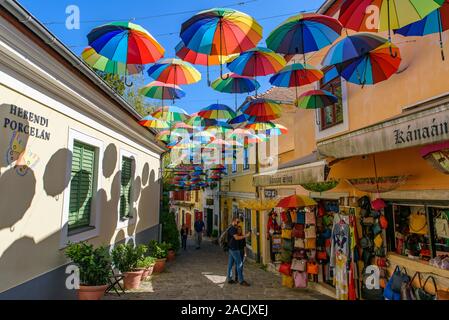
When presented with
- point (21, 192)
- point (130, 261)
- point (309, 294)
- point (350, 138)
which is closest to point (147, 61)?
point (21, 192)

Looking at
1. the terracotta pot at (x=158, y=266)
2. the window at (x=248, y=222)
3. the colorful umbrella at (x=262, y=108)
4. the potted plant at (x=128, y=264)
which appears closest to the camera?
the potted plant at (x=128, y=264)

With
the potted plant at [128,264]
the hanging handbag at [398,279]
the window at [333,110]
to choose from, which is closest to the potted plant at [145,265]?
the potted plant at [128,264]

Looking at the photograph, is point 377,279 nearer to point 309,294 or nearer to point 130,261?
point 309,294

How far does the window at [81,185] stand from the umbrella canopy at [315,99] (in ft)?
15.8

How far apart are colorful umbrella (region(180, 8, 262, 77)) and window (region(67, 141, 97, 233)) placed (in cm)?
305

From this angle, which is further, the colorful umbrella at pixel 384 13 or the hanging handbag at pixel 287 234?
the hanging handbag at pixel 287 234

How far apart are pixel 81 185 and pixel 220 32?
3.97 m

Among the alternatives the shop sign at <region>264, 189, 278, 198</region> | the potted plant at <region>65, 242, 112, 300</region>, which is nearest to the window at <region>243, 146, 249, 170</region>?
the shop sign at <region>264, 189, 278, 198</region>

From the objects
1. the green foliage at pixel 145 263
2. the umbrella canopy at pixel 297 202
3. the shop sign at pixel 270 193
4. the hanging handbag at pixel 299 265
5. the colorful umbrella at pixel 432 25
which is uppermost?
the colorful umbrella at pixel 432 25

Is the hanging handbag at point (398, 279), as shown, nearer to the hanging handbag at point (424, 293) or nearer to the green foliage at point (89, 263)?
the hanging handbag at point (424, 293)

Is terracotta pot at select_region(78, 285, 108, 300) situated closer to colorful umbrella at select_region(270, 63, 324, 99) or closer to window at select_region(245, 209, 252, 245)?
colorful umbrella at select_region(270, 63, 324, 99)

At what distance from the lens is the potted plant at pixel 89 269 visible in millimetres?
5336

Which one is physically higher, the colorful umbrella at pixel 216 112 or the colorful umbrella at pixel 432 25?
the colorful umbrella at pixel 432 25

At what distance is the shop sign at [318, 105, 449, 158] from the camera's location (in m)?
3.33
